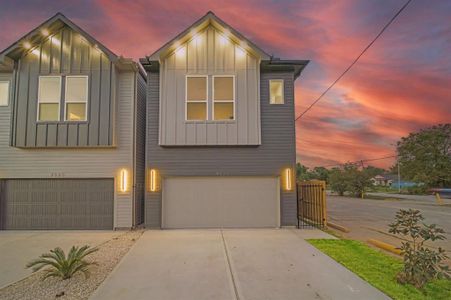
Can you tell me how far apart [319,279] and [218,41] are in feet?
27.5

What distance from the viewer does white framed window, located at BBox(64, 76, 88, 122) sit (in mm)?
10031

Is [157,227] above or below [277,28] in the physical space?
below

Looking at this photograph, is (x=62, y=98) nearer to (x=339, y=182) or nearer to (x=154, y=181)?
(x=154, y=181)

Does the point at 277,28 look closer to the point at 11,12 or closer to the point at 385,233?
the point at 385,233

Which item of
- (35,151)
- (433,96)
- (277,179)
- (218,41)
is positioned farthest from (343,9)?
(35,151)

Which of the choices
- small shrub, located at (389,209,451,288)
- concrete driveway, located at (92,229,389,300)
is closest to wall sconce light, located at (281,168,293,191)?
concrete driveway, located at (92,229,389,300)

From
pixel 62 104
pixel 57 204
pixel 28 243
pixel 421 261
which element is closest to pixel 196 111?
pixel 62 104

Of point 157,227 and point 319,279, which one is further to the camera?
point 157,227

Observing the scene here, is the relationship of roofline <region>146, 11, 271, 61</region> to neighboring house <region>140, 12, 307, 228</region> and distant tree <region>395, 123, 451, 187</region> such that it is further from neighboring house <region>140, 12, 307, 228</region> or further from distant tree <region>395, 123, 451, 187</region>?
distant tree <region>395, 123, 451, 187</region>

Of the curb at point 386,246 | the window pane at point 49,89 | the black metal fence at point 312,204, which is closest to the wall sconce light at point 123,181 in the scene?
the window pane at point 49,89

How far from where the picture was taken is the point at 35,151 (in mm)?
10227

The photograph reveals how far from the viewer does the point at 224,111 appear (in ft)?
33.2

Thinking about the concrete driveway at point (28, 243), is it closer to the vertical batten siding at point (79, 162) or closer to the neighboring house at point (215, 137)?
the vertical batten siding at point (79, 162)

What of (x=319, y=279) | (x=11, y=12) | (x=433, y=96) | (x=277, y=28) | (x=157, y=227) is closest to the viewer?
(x=319, y=279)
